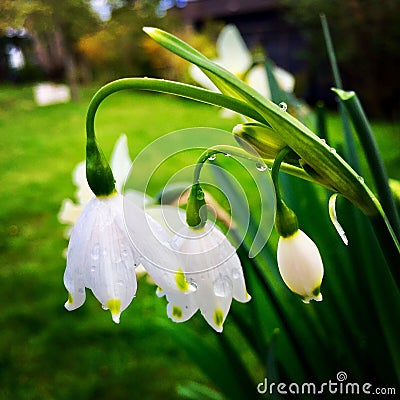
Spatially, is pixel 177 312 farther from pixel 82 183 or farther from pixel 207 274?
pixel 82 183

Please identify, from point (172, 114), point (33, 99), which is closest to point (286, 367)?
point (172, 114)

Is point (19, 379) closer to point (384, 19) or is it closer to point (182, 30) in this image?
point (384, 19)

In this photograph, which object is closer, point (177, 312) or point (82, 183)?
point (177, 312)

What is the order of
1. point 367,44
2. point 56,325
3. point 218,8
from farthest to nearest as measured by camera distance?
point 218,8 < point 367,44 < point 56,325

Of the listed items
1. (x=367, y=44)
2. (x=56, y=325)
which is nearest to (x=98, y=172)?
(x=56, y=325)

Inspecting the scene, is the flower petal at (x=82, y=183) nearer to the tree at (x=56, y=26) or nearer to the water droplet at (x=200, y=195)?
the water droplet at (x=200, y=195)

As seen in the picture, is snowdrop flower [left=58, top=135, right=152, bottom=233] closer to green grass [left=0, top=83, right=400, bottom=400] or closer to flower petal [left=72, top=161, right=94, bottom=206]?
flower petal [left=72, top=161, right=94, bottom=206]

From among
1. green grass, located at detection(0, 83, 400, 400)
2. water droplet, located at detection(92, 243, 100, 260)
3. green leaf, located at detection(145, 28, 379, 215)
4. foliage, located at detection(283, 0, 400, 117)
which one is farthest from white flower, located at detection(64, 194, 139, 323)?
foliage, located at detection(283, 0, 400, 117)
